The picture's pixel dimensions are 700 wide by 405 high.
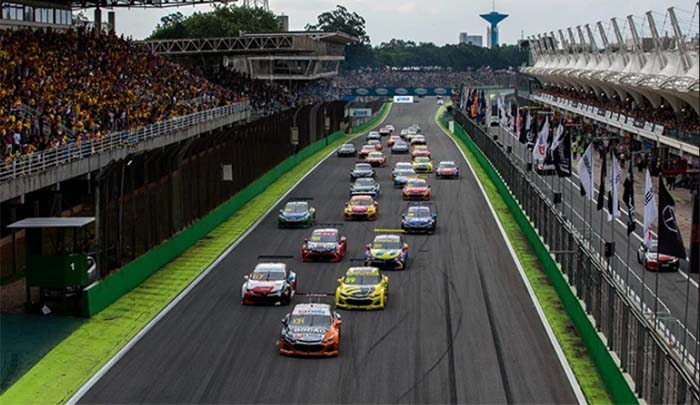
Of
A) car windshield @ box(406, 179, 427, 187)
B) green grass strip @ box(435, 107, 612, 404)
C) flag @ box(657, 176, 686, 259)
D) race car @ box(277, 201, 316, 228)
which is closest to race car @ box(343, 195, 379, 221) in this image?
race car @ box(277, 201, 316, 228)

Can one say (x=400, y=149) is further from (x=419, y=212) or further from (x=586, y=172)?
(x=586, y=172)

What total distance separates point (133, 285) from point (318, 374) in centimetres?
1235

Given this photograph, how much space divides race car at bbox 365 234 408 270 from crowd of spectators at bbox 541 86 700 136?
3142cm

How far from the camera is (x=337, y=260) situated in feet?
133

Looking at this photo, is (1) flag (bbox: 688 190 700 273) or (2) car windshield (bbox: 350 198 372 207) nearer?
(1) flag (bbox: 688 190 700 273)

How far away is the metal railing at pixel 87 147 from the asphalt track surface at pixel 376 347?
760 centimetres

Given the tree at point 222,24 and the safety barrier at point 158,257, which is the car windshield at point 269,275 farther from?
the tree at point 222,24

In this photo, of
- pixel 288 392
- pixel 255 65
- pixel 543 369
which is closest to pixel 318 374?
pixel 288 392

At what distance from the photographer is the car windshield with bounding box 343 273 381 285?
32.8m

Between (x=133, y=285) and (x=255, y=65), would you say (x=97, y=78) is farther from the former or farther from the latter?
(x=255, y=65)

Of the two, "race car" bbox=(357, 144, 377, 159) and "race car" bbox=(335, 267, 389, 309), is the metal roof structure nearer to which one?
"race car" bbox=(335, 267, 389, 309)

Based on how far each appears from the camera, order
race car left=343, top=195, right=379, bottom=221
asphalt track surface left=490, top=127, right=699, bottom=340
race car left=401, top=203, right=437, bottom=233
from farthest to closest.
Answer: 1. race car left=343, top=195, right=379, bottom=221
2. race car left=401, top=203, right=437, bottom=233
3. asphalt track surface left=490, top=127, right=699, bottom=340

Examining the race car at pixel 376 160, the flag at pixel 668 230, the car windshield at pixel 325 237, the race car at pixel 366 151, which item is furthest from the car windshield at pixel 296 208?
the race car at pixel 366 151

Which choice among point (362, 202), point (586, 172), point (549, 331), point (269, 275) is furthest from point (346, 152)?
point (549, 331)
